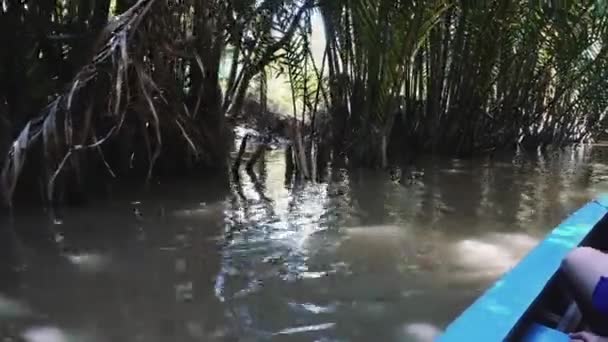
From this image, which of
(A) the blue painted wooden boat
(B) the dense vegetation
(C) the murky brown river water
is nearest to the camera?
(A) the blue painted wooden boat

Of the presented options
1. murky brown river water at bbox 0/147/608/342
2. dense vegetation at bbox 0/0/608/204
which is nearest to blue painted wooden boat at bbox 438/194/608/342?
murky brown river water at bbox 0/147/608/342

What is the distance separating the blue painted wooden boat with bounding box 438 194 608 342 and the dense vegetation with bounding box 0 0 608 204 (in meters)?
2.26

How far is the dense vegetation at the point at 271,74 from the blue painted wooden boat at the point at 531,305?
226 cm

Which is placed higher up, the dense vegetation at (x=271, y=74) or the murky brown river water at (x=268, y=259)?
the dense vegetation at (x=271, y=74)

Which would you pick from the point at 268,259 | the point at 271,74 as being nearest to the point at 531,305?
the point at 268,259

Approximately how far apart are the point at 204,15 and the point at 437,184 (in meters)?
2.28

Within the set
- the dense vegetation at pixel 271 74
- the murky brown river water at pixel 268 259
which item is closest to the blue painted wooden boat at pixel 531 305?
the murky brown river water at pixel 268 259

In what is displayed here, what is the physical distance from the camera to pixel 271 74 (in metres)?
6.43

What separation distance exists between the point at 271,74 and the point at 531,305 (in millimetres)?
4760

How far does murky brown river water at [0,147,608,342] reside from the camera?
275cm

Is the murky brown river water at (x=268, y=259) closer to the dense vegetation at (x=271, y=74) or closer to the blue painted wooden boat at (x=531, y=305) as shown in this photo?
the dense vegetation at (x=271, y=74)

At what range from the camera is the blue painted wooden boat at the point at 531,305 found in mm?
1695

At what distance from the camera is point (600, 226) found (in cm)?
279

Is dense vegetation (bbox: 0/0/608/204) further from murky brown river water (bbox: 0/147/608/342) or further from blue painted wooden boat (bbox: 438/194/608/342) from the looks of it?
blue painted wooden boat (bbox: 438/194/608/342)
